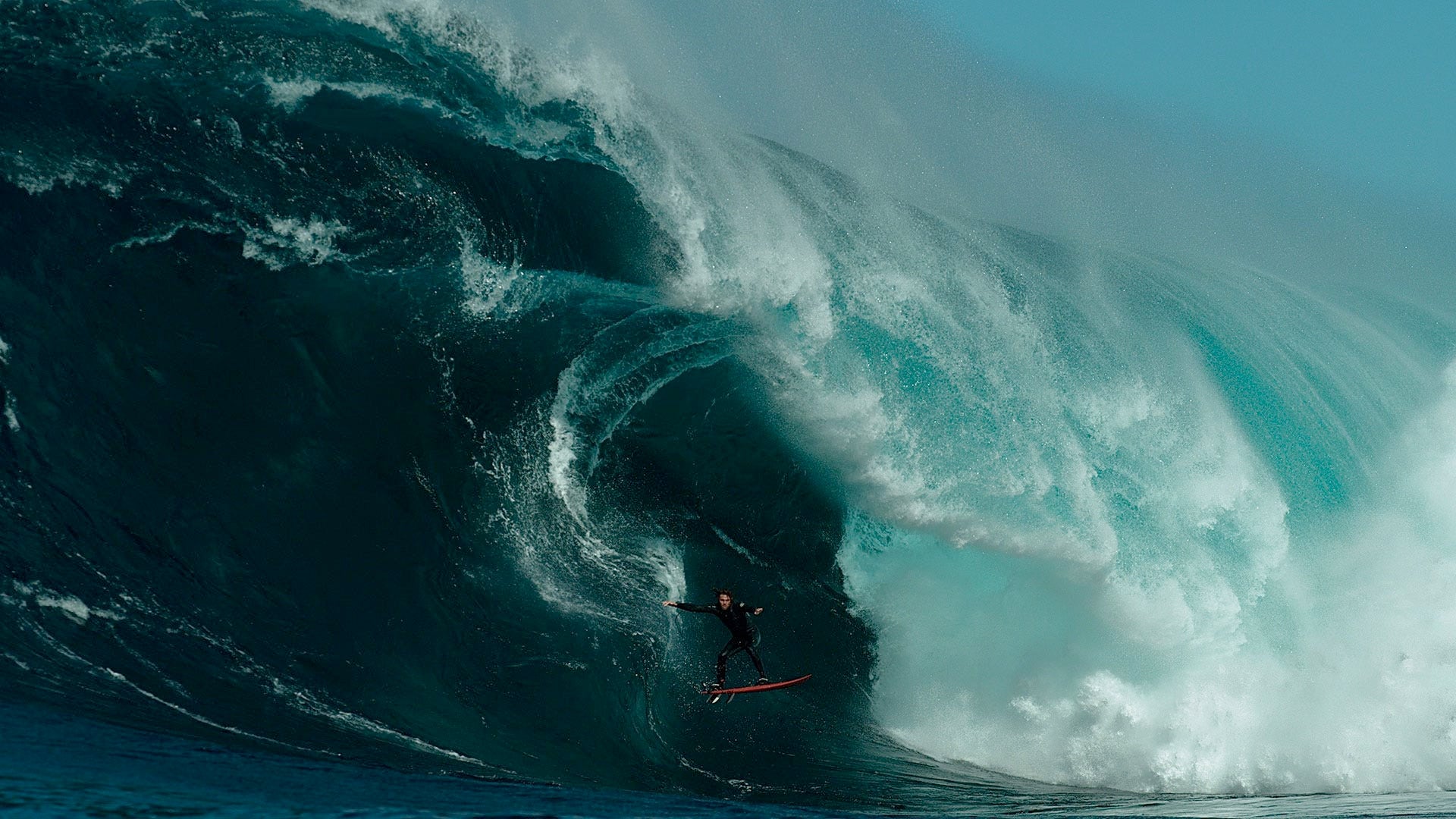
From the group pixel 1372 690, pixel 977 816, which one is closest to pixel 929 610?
pixel 977 816

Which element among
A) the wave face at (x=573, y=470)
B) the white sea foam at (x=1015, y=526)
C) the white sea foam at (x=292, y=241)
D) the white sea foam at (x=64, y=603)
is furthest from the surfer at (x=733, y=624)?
the white sea foam at (x=292, y=241)

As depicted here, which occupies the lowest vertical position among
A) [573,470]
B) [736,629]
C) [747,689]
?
[747,689]

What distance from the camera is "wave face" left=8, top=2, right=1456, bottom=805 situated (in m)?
7.92

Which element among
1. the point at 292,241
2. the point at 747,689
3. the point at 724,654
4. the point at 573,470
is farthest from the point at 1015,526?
the point at 292,241

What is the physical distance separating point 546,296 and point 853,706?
5544 mm

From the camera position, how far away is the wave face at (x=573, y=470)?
7922 millimetres

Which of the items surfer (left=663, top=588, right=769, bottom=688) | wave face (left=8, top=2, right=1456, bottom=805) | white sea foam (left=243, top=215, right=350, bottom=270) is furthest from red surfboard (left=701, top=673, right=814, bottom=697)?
white sea foam (left=243, top=215, right=350, bottom=270)

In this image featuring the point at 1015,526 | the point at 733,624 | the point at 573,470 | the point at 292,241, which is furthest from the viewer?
the point at 1015,526

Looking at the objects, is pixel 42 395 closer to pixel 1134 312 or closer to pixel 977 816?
pixel 977 816

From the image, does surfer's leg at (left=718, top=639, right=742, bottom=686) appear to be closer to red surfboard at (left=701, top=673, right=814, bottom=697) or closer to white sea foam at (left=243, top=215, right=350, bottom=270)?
red surfboard at (left=701, top=673, right=814, bottom=697)

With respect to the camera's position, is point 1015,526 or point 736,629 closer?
point 736,629

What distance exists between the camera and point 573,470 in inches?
392

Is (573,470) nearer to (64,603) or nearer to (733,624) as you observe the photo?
(733,624)

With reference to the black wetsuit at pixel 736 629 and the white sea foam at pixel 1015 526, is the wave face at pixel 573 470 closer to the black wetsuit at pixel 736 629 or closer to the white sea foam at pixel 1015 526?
the white sea foam at pixel 1015 526
